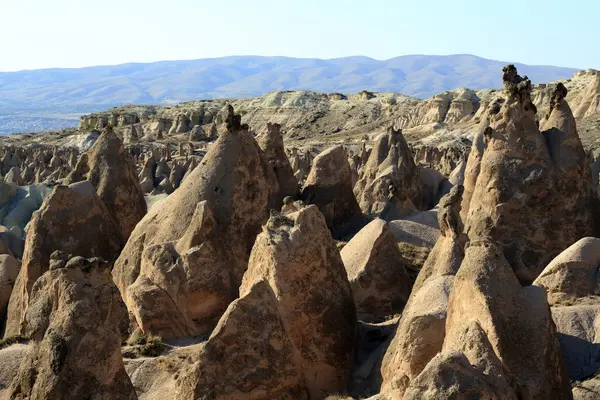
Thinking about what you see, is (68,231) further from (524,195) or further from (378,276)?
(524,195)

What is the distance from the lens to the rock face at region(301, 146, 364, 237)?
67.7 feet

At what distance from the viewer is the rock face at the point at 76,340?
8852 millimetres

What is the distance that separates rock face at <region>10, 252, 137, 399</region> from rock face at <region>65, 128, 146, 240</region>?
10.2 metres

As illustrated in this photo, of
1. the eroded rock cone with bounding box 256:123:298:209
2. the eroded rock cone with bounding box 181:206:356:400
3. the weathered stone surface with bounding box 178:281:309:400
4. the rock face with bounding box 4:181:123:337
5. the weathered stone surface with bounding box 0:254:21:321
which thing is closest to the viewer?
the weathered stone surface with bounding box 178:281:309:400

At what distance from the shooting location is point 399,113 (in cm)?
10525

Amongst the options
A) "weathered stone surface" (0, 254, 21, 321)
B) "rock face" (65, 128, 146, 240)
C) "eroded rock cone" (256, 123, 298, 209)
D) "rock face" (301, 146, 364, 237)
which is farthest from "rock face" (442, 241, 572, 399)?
"rock face" (65, 128, 146, 240)

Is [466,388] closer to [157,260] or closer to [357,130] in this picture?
[157,260]

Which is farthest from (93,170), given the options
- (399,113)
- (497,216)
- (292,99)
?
(292,99)

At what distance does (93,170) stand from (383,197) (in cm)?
838

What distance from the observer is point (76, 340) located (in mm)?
8969

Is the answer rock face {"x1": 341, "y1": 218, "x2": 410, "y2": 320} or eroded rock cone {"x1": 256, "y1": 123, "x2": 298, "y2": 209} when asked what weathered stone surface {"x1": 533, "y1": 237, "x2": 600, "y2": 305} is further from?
eroded rock cone {"x1": 256, "y1": 123, "x2": 298, "y2": 209}

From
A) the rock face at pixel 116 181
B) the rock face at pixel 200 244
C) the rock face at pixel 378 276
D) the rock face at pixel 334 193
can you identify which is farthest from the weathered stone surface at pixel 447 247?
the rock face at pixel 116 181

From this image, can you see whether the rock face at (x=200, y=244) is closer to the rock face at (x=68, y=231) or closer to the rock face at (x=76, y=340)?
the rock face at (x=68, y=231)

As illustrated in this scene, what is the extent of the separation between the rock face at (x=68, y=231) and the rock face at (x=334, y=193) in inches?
196
